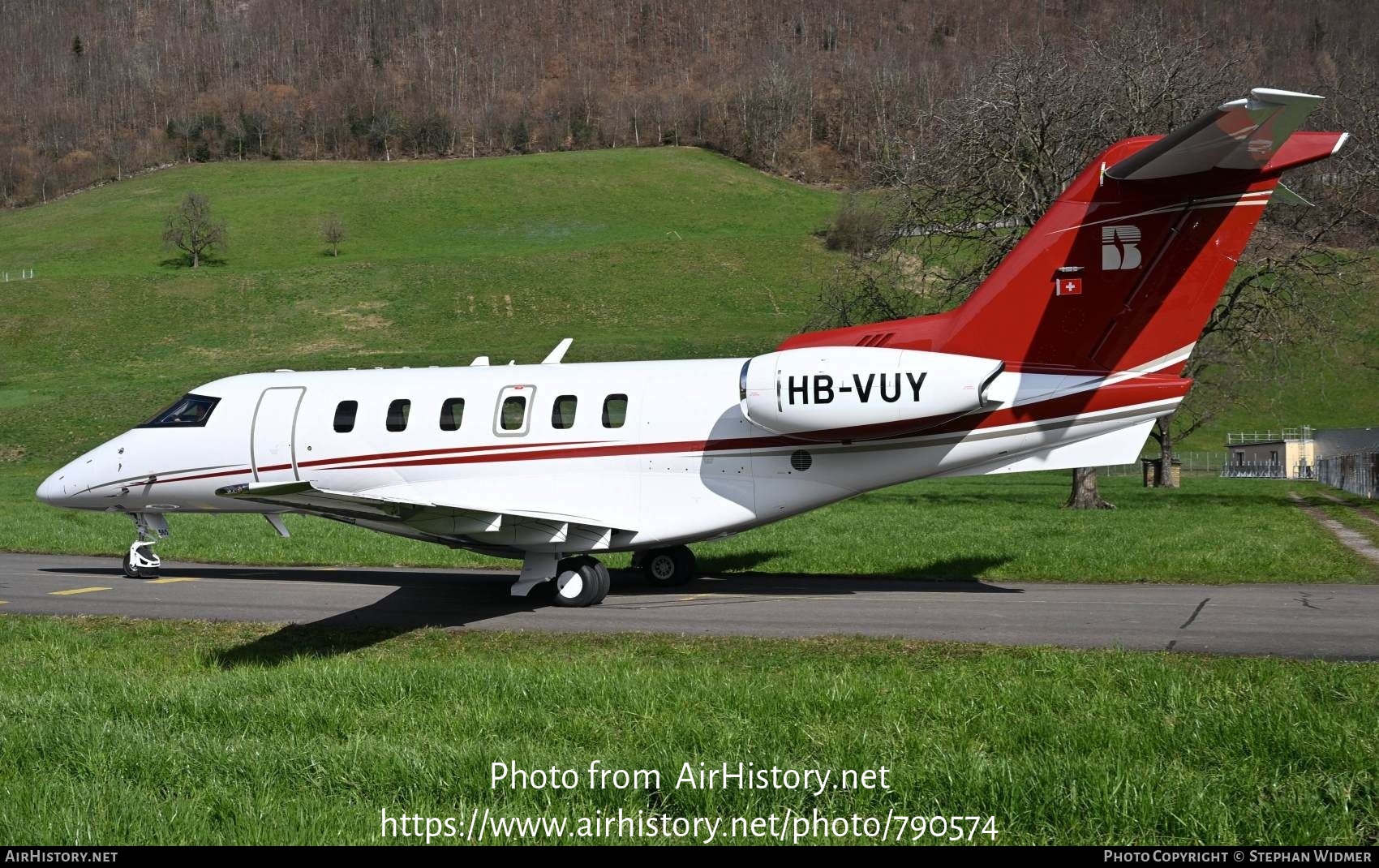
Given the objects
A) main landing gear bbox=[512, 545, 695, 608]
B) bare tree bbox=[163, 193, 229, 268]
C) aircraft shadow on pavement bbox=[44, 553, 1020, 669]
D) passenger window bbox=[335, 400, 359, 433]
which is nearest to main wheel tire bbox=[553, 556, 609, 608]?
main landing gear bbox=[512, 545, 695, 608]

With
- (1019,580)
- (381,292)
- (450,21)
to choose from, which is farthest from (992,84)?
(450,21)

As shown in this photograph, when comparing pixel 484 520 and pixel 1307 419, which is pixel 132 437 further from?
pixel 1307 419

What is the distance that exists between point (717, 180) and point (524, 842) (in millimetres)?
108800

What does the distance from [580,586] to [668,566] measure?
8.15ft

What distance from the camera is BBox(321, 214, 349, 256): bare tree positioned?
93438 millimetres

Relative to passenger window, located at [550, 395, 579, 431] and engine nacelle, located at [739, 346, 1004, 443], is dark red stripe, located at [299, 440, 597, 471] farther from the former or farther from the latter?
engine nacelle, located at [739, 346, 1004, 443]

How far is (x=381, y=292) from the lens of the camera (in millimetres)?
81125

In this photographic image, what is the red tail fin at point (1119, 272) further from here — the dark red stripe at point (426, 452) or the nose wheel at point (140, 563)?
the nose wheel at point (140, 563)

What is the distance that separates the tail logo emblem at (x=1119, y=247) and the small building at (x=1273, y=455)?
1874 inches

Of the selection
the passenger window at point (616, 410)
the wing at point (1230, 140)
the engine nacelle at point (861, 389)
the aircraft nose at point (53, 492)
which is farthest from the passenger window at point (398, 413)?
the wing at point (1230, 140)

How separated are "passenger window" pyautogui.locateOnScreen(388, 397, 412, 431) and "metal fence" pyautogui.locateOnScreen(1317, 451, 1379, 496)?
29708 mm

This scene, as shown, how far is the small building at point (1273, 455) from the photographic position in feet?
183

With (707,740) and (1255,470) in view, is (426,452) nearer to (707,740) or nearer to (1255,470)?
(707,740)

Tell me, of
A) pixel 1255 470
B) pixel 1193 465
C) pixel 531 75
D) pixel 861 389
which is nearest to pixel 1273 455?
pixel 1255 470
